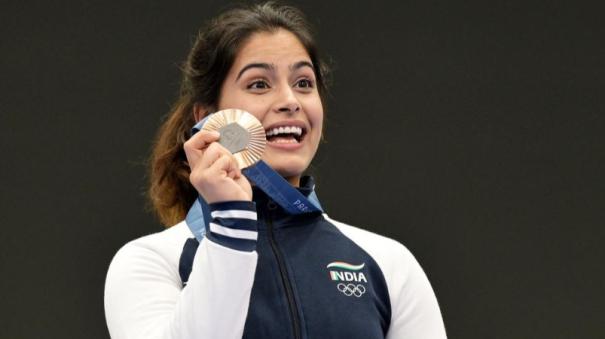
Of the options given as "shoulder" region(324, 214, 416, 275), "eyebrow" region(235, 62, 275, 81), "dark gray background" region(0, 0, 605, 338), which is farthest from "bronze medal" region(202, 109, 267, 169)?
"dark gray background" region(0, 0, 605, 338)

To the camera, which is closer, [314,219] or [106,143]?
[314,219]

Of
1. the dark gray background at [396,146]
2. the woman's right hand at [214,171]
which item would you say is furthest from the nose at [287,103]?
the dark gray background at [396,146]

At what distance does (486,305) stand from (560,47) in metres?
0.91

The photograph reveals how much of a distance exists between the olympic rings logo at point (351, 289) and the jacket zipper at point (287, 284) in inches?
3.8

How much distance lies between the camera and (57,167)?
3070 mm

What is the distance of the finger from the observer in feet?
5.00

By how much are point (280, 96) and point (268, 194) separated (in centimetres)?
19

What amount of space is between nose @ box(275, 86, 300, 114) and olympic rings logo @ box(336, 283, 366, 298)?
0.33 meters

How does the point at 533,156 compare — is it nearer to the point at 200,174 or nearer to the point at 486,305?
the point at 486,305

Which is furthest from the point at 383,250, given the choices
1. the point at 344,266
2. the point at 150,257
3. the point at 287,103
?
the point at 150,257

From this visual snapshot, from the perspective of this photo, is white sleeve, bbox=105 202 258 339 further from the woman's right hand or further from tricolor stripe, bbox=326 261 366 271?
tricolor stripe, bbox=326 261 366 271

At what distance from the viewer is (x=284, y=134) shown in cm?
178

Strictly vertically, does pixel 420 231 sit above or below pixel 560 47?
below

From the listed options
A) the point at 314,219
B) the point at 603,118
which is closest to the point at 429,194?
the point at 603,118
